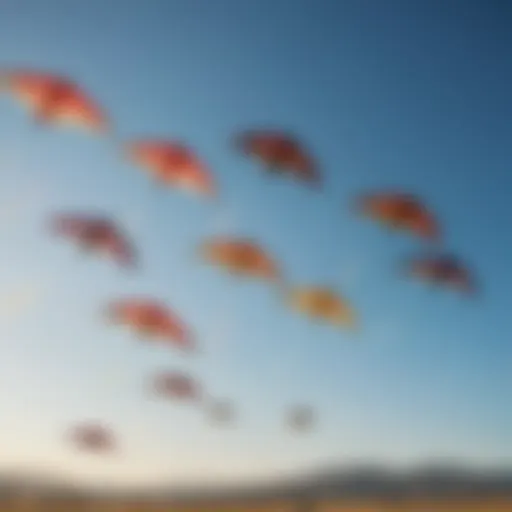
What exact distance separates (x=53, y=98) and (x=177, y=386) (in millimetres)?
505

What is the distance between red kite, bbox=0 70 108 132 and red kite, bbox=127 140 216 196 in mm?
75

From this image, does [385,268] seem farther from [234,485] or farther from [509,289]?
[234,485]

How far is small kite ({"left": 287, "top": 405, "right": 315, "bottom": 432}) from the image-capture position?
4.94 ft

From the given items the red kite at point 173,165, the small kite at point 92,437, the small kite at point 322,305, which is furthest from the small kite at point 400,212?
the small kite at point 92,437

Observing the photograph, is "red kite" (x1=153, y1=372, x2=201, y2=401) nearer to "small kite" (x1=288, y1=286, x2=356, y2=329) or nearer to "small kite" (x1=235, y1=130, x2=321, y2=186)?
"small kite" (x1=288, y1=286, x2=356, y2=329)

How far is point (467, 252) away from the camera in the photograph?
159 centimetres

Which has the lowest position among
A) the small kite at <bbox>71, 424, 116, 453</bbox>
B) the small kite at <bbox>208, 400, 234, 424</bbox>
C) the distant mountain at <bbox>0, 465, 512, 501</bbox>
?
the distant mountain at <bbox>0, 465, 512, 501</bbox>

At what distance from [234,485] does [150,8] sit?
0.80 meters

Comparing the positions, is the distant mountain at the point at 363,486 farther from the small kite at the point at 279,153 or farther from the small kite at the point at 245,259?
the small kite at the point at 279,153

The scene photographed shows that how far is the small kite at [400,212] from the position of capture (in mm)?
1554

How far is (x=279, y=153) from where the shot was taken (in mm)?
1534

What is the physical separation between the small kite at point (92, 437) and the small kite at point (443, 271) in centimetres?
57

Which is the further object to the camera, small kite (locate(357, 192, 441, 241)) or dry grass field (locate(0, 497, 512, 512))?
small kite (locate(357, 192, 441, 241))

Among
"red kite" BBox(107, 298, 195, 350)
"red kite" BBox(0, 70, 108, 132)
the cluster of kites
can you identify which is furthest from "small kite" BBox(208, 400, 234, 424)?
"red kite" BBox(0, 70, 108, 132)
